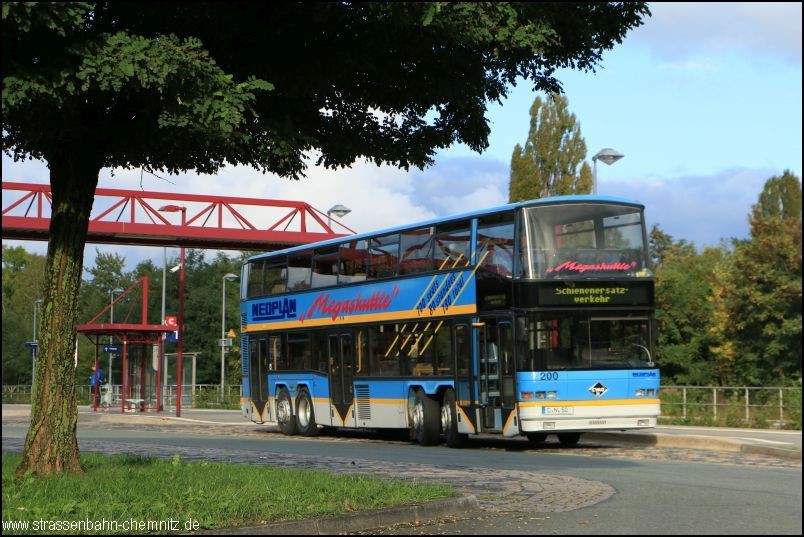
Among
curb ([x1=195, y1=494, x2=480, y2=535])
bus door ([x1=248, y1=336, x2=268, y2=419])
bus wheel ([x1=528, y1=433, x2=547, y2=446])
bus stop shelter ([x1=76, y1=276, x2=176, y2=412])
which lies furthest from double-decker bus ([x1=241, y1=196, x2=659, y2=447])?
bus stop shelter ([x1=76, y1=276, x2=176, y2=412])

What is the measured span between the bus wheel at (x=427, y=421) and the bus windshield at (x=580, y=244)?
163 inches

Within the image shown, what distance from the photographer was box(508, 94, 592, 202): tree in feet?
209

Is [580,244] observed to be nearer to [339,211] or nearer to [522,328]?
[522,328]

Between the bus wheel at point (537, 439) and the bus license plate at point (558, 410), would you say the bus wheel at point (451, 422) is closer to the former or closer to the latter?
the bus wheel at point (537, 439)

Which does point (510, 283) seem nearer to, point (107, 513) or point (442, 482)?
point (442, 482)

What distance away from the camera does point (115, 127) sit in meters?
12.6

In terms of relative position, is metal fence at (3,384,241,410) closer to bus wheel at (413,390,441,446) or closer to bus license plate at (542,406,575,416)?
bus wheel at (413,390,441,446)

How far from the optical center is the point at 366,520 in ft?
34.7

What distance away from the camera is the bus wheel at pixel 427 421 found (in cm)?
2386

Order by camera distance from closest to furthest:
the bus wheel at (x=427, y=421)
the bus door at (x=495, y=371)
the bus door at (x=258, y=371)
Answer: the bus door at (x=495, y=371) < the bus wheel at (x=427, y=421) < the bus door at (x=258, y=371)

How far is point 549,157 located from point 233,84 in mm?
54064

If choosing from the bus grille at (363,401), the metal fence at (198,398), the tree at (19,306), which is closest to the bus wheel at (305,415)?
the bus grille at (363,401)

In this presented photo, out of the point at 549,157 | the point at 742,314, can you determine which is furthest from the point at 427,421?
the point at 549,157

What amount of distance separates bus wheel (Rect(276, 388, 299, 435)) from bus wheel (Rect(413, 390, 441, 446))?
229 inches
